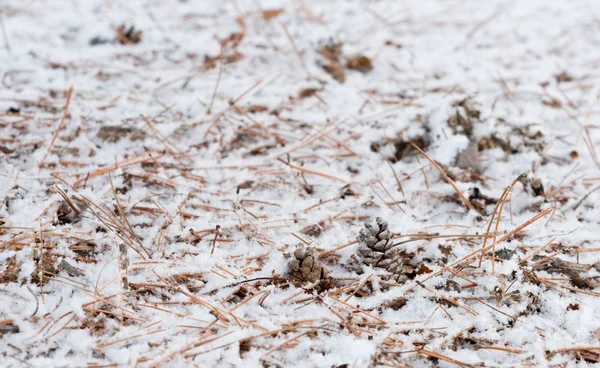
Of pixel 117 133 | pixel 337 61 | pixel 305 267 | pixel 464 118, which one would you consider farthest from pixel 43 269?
pixel 337 61

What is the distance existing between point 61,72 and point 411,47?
6.11ft

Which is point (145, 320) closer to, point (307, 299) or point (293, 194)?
point (307, 299)

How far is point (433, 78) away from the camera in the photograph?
2430 mm

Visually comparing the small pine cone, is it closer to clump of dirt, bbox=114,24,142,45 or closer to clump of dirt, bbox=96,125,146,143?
clump of dirt, bbox=96,125,146,143

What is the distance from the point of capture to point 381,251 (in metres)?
1.27

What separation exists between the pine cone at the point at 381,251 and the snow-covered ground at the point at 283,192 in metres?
0.03

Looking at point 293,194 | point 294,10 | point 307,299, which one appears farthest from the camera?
point 294,10

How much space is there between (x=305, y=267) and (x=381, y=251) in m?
0.21

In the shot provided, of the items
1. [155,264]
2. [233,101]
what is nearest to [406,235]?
[155,264]

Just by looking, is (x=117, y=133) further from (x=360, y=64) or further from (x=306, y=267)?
(x=360, y=64)

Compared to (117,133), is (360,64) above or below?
above

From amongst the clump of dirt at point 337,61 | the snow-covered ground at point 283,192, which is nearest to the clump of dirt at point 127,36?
the snow-covered ground at point 283,192

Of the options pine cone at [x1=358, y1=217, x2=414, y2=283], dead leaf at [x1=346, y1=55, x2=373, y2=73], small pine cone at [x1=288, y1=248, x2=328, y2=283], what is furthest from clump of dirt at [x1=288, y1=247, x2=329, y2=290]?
dead leaf at [x1=346, y1=55, x2=373, y2=73]

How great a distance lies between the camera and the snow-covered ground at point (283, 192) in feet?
3.53
